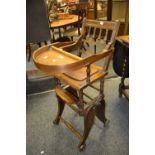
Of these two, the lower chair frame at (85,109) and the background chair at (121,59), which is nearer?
the lower chair frame at (85,109)

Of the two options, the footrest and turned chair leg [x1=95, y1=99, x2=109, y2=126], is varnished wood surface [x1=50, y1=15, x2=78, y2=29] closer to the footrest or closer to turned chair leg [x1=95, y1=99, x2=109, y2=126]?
the footrest

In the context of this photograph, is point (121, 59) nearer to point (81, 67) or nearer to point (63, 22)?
point (81, 67)

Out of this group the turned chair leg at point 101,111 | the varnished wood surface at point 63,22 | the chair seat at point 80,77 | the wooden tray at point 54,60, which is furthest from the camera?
the varnished wood surface at point 63,22

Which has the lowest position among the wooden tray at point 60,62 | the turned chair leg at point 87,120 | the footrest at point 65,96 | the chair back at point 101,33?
the turned chair leg at point 87,120

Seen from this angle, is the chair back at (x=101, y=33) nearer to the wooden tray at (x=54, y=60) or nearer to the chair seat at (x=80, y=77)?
the chair seat at (x=80, y=77)

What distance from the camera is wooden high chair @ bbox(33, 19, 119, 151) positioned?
1287 millimetres

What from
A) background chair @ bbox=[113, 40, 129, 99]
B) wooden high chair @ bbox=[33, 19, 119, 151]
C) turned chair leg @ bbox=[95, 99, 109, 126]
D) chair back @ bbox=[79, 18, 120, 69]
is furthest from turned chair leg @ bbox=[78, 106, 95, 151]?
background chair @ bbox=[113, 40, 129, 99]

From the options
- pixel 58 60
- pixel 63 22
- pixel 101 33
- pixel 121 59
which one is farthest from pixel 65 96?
pixel 63 22

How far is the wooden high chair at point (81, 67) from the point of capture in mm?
1287

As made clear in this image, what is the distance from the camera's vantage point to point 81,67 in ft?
4.26

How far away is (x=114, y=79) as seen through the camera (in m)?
2.77

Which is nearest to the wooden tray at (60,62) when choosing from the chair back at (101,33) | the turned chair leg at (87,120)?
the chair back at (101,33)

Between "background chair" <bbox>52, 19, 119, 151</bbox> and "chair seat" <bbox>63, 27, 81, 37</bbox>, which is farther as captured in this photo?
"chair seat" <bbox>63, 27, 81, 37</bbox>
